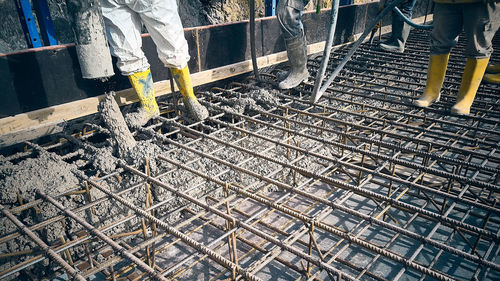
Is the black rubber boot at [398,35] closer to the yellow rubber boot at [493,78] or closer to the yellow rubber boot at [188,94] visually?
the yellow rubber boot at [493,78]

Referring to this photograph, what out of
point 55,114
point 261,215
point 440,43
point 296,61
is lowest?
point 261,215

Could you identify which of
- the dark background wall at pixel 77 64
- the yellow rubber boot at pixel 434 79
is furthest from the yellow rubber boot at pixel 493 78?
the dark background wall at pixel 77 64

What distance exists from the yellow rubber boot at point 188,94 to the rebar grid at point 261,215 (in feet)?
0.67

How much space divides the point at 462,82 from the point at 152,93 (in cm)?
330

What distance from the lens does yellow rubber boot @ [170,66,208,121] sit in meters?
3.55

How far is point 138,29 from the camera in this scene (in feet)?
10.8

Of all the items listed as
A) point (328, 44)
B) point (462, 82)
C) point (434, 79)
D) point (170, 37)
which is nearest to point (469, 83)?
point (462, 82)

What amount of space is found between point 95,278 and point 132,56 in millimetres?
1943

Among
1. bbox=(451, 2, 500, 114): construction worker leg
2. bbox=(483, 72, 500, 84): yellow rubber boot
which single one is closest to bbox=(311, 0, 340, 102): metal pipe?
bbox=(451, 2, 500, 114): construction worker leg

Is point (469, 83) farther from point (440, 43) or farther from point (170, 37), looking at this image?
point (170, 37)

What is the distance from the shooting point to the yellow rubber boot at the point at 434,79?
3.75 meters

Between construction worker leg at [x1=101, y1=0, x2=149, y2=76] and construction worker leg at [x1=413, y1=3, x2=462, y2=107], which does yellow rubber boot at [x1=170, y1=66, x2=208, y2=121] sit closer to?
construction worker leg at [x1=101, y1=0, x2=149, y2=76]

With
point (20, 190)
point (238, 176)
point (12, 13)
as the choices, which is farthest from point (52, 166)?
point (12, 13)

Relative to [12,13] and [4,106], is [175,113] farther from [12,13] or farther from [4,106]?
[12,13]
